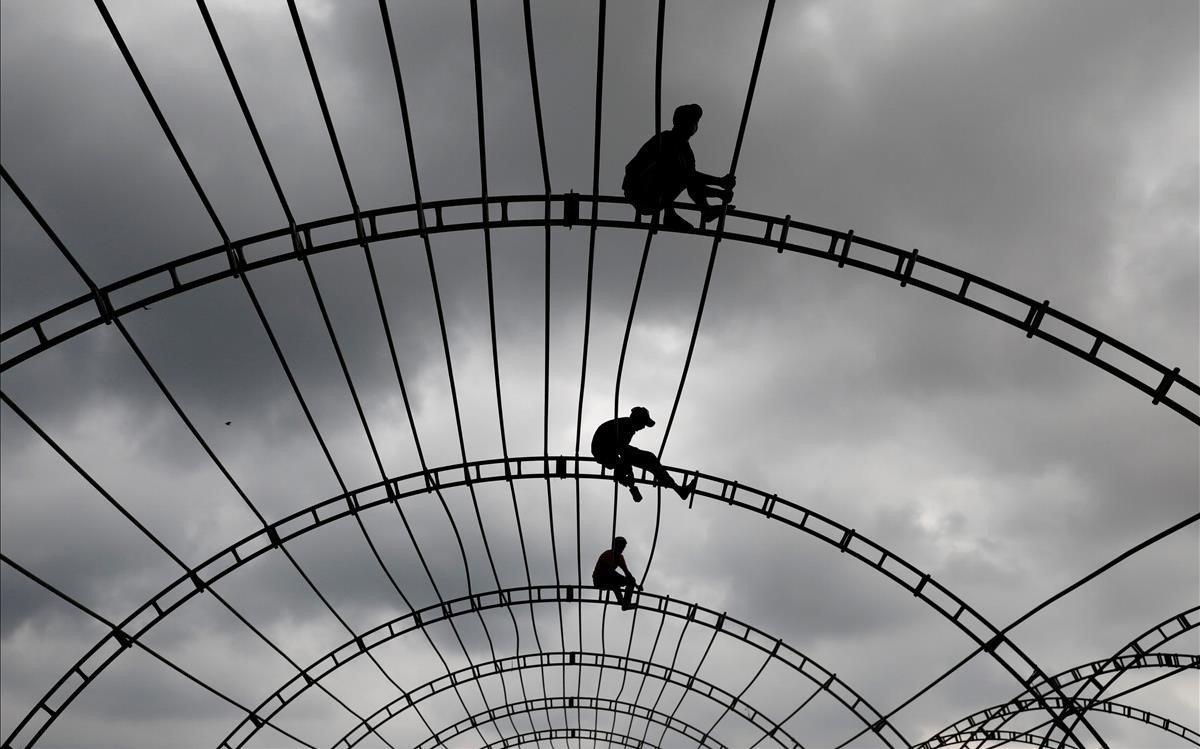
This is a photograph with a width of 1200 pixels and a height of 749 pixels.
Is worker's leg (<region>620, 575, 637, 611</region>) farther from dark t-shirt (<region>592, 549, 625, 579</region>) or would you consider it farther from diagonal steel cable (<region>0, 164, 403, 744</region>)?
diagonal steel cable (<region>0, 164, 403, 744</region>)

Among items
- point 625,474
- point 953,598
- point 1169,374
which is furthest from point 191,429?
point 953,598

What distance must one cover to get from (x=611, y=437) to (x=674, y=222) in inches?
194

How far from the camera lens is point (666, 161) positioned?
29.4ft

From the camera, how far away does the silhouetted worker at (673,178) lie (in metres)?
8.80

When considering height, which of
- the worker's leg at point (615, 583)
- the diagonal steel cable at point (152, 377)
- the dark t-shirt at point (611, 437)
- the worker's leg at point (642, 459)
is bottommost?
the diagonal steel cable at point (152, 377)

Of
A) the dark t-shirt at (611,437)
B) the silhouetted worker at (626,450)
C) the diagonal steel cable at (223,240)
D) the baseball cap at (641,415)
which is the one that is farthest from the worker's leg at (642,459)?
the diagonal steel cable at (223,240)

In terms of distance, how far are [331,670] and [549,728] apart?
41.4ft

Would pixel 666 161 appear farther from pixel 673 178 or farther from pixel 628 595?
pixel 628 595

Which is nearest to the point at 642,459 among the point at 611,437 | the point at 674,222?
the point at 611,437

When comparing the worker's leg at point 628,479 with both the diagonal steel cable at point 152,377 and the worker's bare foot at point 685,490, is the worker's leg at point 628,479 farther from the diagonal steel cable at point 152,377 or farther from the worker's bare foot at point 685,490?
the diagonal steel cable at point 152,377

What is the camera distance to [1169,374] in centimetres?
893

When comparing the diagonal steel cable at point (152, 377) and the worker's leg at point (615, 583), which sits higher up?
the worker's leg at point (615, 583)

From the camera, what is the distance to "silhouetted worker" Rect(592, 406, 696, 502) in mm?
13375

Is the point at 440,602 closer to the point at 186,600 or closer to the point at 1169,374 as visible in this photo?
the point at 186,600
